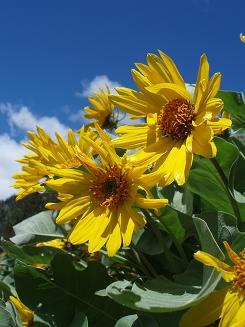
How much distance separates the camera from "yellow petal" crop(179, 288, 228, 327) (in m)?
0.64

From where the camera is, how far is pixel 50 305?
35.6 inches

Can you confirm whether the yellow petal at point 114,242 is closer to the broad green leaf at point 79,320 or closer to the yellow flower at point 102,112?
the broad green leaf at point 79,320

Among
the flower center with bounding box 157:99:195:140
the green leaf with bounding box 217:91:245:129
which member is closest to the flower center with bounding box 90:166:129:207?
the flower center with bounding box 157:99:195:140

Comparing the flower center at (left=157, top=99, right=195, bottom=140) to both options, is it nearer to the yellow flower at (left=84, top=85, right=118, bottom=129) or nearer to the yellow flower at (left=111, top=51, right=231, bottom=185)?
the yellow flower at (left=111, top=51, right=231, bottom=185)

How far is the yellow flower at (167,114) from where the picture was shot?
2.55 ft

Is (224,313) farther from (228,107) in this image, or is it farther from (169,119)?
(228,107)

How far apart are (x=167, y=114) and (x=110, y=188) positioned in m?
0.16

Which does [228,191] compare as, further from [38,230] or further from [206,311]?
[38,230]

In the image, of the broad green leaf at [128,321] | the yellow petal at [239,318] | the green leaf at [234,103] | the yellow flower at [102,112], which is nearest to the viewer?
the yellow petal at [239,318]

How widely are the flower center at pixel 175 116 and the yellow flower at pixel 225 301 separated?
0.89ft

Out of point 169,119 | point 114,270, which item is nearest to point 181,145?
point 169,119

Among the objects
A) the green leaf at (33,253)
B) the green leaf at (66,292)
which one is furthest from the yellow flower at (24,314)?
the green leaf at (33,253)

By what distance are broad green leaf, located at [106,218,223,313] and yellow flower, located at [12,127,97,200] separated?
353mm

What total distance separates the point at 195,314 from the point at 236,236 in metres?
0.15
